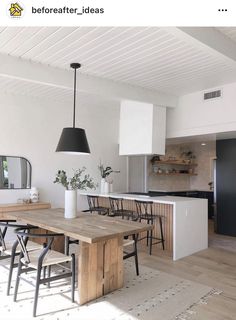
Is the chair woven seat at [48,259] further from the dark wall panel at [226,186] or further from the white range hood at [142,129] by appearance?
the dark wall panel at [226,186]

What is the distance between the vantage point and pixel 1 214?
438cm

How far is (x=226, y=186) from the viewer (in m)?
5.97

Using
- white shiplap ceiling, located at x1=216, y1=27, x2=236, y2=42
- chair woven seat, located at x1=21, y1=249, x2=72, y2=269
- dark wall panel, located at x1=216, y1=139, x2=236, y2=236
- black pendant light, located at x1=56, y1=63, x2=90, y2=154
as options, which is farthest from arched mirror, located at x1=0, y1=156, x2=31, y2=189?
dark wall panel, located at x1=216, y1=139, x2=236, y2=236

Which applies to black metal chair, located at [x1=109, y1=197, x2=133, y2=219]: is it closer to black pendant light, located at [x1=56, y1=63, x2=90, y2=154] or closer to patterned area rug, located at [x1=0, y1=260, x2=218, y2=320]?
patterned area rug, located at [x1=0, y1=260, x2=218, y2=320]

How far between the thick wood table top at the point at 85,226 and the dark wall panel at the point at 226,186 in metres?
3.54

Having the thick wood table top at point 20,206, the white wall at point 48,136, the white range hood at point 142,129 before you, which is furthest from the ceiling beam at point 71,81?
the thick wood table top at point 20,206

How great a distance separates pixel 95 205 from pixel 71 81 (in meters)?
2.94

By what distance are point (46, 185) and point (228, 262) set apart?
11.8ft

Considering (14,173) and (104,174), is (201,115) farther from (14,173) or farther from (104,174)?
(14,173)

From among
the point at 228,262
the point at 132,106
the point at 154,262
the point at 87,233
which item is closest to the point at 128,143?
the point at 132,106

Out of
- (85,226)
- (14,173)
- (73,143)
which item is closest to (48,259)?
(85,226)

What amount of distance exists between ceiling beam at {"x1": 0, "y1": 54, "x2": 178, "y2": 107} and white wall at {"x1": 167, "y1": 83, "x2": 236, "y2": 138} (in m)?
0.30

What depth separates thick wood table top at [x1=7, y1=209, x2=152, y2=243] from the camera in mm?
2535
